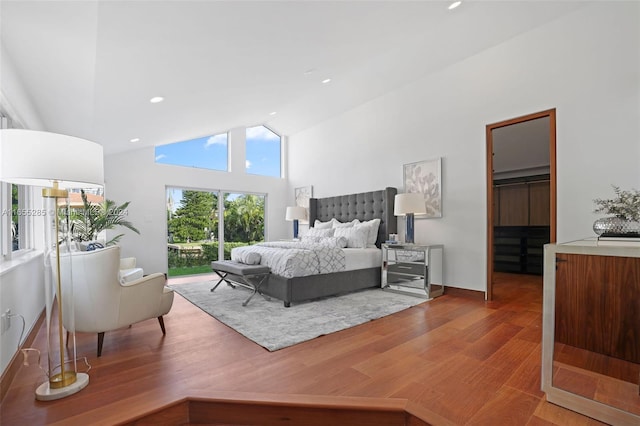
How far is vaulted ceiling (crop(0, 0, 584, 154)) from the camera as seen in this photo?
212 centimetres

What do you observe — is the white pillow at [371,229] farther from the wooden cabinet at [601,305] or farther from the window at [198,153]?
the window at [198,153]

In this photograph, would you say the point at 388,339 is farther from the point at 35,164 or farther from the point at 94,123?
the point at 94,123

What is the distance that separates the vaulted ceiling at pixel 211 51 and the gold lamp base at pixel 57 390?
7.15 feet

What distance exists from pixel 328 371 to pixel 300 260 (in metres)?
1.78

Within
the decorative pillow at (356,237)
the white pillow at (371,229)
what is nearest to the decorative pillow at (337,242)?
the decorative pillow at (356,237)

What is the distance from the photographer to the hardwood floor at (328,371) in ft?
5.36

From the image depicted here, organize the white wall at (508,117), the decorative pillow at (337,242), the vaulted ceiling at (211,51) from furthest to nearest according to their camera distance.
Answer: the decorative pillow at (337,242) → the white wall at (508,117) → the vaulted ceiling at (211,51)

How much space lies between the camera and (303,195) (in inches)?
278

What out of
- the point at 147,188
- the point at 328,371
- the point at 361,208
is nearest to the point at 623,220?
the point at 328,371

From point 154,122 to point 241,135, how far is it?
2.60 metres

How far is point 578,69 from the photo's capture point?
3.31 meters

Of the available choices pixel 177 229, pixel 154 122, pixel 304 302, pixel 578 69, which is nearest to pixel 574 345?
pixel 304 302

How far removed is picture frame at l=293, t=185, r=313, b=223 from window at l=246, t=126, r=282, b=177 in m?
0.73

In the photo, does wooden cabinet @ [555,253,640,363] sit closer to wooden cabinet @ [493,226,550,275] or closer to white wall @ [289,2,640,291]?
white wall @ [289,2,640,291]
